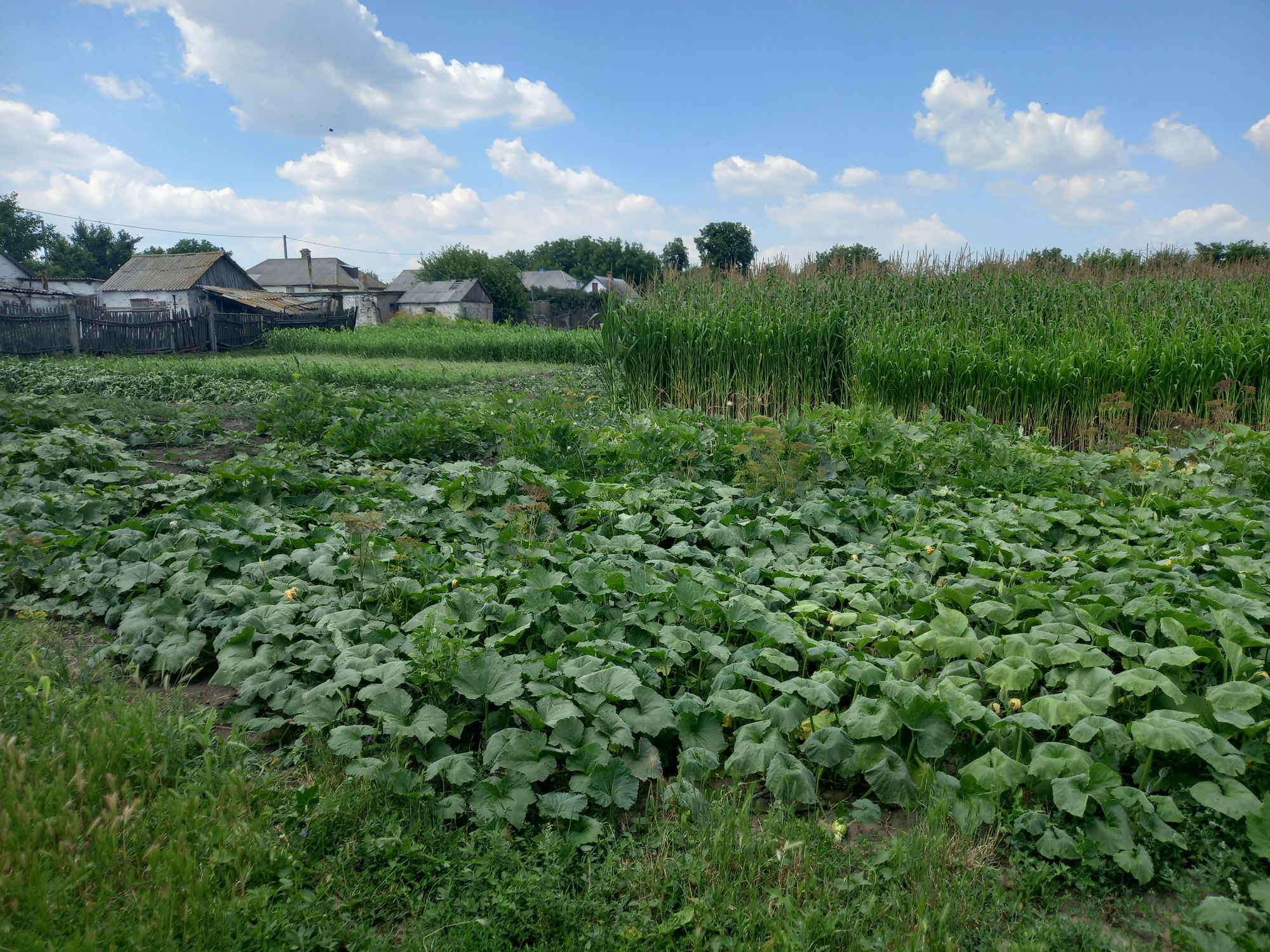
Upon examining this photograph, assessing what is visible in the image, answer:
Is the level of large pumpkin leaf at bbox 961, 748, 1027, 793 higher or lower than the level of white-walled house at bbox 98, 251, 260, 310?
lower

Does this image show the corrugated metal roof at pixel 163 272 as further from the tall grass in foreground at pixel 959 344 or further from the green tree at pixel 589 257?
the green tree at pixel 589 257

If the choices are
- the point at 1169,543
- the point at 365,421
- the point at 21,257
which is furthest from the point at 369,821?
the point at 21,257

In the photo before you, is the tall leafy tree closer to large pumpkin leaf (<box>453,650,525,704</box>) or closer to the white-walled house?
the white-walled house

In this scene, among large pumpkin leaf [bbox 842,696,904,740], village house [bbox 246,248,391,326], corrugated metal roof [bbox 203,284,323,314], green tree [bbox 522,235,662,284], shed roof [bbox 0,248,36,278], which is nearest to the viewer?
large pumpkin leaf [bbox 842,696,904,740]

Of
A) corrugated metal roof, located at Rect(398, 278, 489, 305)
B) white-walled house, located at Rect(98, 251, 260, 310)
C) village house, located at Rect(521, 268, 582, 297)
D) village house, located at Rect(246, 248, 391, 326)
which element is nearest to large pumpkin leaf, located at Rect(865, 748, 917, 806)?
white-walled house, located at Rect(98, 251, 260, 310)

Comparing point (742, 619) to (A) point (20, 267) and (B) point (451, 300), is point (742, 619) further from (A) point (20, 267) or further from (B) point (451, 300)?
(A) point (20, 267)

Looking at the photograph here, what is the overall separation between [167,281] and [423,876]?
45956 millimetres

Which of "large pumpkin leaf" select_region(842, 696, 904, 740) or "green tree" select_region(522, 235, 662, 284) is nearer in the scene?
"large pumpkin leaf" select_region(842, 696, 904, 740)

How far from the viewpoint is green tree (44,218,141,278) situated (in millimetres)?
62344

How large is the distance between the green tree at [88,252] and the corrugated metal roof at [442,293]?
28.4m

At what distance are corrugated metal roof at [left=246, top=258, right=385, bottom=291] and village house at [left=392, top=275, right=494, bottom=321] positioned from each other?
430 inches

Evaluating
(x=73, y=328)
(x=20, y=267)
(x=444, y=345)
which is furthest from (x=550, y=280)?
(x=73, y=328)

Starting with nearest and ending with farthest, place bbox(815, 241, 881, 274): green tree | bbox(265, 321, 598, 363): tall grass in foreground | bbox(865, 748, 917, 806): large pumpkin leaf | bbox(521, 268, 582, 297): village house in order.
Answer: bbox(865, 748, 917, 806): large pumpkin leaf → bbox(815, 241, 881, 274): green tree → bbox(265, 321, 598, 363): tall grass in foreground → bbox(521, 268, 582, 297): village house

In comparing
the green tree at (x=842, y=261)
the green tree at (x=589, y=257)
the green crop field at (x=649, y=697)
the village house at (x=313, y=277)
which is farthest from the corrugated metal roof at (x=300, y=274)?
the green crop field at (x=649, y=697)
